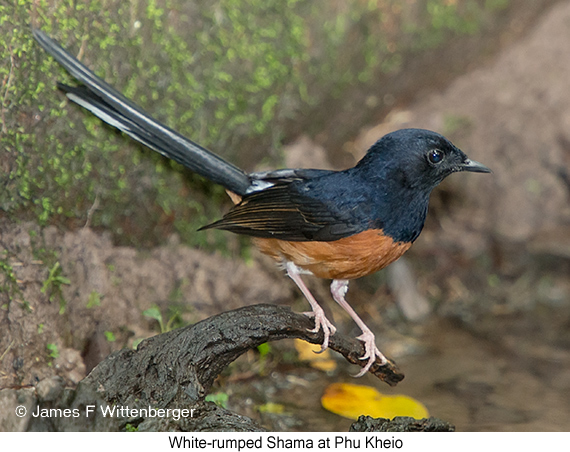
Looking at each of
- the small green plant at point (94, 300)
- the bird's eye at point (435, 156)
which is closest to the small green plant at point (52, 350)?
the small green plant at point (94, 300)

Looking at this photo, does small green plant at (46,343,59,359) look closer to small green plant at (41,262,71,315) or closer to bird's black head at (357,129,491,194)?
small green plant at (41,262,71,315)

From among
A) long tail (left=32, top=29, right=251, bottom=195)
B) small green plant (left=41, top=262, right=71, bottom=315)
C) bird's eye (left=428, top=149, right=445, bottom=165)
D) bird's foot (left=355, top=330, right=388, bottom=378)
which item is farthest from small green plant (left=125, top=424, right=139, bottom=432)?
bird's eye (left=428, top=149, right=445, bottom=165)

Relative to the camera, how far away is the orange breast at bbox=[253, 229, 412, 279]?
141 inches

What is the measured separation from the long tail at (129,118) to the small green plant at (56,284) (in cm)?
93

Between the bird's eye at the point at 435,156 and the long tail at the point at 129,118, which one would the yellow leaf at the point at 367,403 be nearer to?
the bird's eye at the point at 435,156

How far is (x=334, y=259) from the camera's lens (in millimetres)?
3676

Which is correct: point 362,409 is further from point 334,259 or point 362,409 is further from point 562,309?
point 562,309

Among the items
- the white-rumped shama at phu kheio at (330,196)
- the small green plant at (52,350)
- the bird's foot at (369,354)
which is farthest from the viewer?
the bird's foot at (369,354)

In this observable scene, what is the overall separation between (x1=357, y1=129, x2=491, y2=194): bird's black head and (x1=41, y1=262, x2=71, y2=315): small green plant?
1936 millimetres

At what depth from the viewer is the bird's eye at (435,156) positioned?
3.66 metres

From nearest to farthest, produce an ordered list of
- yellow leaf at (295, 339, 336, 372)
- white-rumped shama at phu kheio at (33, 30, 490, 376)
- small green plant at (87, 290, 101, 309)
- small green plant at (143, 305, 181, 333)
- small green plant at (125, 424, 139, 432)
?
1. small green plant at (125, 424, 139, 432)
2. white-rumped shama at phu kheio at (33, 30, 490, 376)
3. small green plant at (87, 290, 101, 309)
4. small green plant at (143, 305, 181, 333)
5. yellow leaf at (295, 339, 336, 372)
